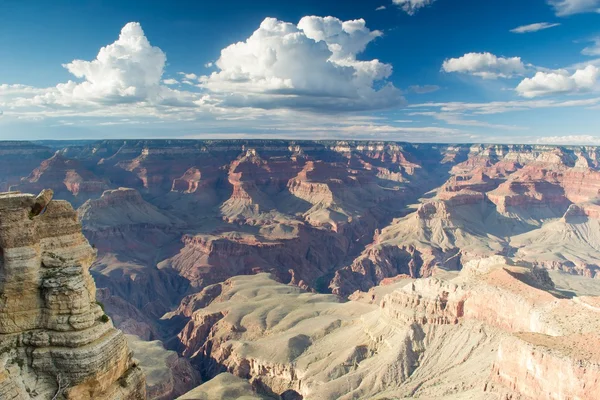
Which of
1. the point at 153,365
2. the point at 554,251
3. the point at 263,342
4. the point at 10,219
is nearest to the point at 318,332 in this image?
the point at 263,342

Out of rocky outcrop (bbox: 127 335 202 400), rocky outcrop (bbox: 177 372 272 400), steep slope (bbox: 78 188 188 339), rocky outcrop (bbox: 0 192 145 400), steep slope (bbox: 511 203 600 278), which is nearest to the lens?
rocky outcrop (bbox: 0 192 145 400)

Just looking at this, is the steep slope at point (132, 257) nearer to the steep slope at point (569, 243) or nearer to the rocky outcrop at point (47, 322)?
the rocky outcrop at point (47, 322)

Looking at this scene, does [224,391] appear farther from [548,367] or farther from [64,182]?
[64,182]

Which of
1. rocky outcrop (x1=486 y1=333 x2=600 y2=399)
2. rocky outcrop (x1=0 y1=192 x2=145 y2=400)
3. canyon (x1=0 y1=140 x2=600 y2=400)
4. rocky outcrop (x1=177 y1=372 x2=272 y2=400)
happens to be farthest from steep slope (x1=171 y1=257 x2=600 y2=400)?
rocky outcrop (x1=0 y1=192 x2=145 y2=400)

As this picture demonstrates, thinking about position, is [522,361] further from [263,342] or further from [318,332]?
[263,342]

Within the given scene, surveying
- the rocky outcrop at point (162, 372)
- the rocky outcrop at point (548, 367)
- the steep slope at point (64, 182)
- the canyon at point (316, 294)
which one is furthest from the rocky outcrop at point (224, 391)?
the steep slope at point (64, 182)

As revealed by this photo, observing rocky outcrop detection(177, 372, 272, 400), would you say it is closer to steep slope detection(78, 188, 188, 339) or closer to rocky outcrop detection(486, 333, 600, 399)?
rocky outcrop detection(486, 333, 600, 399)

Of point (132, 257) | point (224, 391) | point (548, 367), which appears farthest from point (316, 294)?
point (132, 257)
